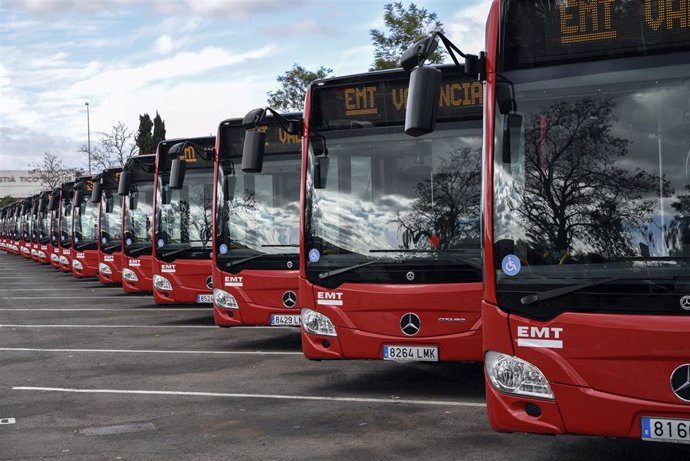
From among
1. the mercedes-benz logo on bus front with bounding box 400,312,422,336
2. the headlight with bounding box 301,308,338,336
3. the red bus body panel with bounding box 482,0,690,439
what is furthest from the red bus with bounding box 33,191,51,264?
the red bus body panel with bounding box 482,0,690,439

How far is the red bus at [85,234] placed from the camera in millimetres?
29031

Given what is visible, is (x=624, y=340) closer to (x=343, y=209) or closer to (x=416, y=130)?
(x=416, y=130)

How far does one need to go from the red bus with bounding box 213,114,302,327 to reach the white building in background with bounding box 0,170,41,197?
160m

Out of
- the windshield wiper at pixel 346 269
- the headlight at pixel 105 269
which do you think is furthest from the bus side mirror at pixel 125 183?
the windshield wiper at pixel 346 269

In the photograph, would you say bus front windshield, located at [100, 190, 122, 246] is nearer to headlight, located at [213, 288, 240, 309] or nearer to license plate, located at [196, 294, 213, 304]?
license plate, located at [196, 294, 213, 304]

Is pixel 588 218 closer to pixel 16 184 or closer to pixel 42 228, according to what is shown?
pixel 42 228

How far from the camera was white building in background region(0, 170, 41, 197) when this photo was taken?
172 metres

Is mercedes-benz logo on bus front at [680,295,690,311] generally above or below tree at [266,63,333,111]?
below

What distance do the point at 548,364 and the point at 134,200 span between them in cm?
1653

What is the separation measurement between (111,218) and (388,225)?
17431 mm

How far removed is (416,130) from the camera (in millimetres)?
6242

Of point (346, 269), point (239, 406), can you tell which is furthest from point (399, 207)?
point (239, 406)

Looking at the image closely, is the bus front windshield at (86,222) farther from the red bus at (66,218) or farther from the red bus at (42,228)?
the red bus at (42,228)

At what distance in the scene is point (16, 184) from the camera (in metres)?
178
